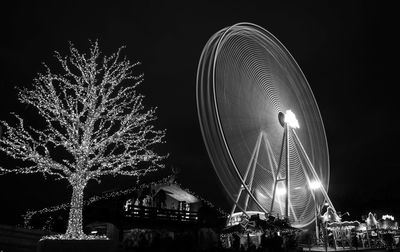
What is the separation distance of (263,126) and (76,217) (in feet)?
49.2

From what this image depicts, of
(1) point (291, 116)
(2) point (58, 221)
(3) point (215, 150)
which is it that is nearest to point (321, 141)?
(1) point (291, 116)

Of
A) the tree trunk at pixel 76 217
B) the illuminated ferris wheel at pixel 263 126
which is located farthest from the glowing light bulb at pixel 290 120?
the tree trunk at pixel 76 217

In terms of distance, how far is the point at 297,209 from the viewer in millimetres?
27297

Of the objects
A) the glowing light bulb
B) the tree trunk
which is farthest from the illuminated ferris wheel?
the tree trunk

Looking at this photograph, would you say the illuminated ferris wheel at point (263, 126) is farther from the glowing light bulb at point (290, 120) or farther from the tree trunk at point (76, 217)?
the tree trunk at point (76, 217)

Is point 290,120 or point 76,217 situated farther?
point 290,120

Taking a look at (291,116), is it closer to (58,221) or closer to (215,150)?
(215,150)

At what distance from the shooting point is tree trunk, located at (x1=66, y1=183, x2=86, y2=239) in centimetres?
1116

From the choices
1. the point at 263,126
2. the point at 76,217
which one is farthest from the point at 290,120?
the point at 76,217

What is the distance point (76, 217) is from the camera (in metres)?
11.5

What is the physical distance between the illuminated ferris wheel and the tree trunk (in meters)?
6.75

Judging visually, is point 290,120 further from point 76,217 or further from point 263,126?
point 76,217

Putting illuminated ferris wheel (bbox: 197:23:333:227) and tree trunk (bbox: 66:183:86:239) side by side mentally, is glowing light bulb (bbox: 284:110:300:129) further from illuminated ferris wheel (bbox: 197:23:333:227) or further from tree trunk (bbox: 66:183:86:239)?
tree trunk (bbox: 66:183:86:239)

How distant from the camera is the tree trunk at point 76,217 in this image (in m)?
11.2
